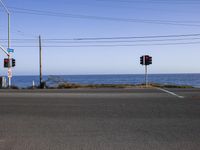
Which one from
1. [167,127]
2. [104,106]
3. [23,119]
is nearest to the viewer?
[167,127]

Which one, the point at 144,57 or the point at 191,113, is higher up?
the point at 144,57

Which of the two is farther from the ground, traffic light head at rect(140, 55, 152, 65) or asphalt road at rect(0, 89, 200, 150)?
traffic light head at rect(140, 55, 152, 65)

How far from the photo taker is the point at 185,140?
9.24 metres

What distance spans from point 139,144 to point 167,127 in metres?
2.43

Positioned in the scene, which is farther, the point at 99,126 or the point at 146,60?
the point at 146,60

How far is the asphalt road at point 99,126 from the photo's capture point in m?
8.88

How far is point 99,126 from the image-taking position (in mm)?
11281

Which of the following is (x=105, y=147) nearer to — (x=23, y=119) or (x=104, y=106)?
(x=23, y=119)

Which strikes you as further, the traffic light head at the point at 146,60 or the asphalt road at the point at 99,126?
the traffic light head at the point at 146,60

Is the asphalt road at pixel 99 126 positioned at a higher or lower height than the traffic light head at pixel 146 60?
lower

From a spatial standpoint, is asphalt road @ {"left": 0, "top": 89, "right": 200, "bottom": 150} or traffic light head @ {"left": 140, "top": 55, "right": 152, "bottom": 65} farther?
traffic light head @ {"left": 140, "top": 55, "right": 152, "bottom": 65}

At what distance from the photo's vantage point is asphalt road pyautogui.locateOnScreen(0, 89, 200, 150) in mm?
8875

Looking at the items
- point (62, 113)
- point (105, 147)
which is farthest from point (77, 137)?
point (62, 113)

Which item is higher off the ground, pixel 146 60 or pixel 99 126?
pixel 146 60
